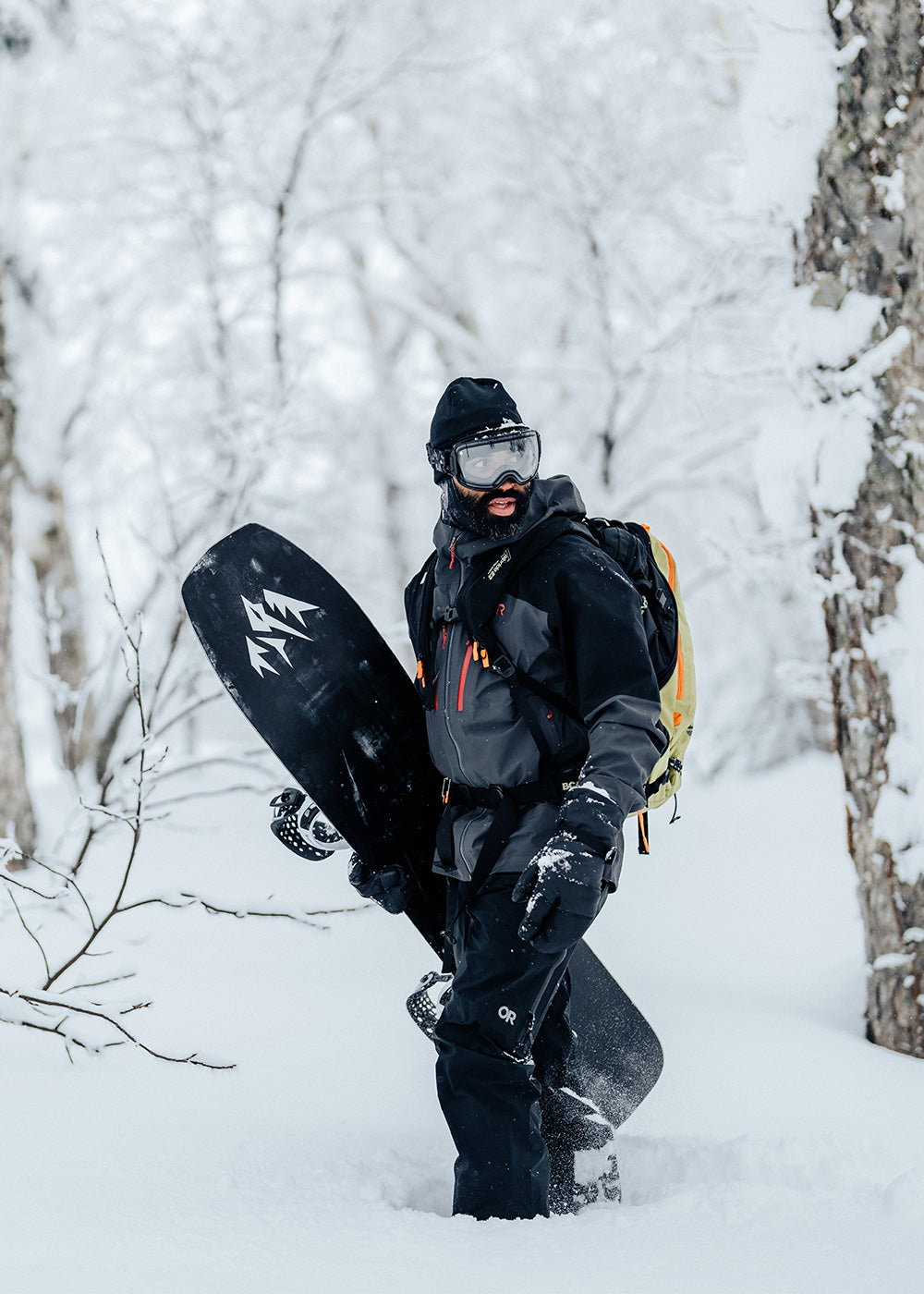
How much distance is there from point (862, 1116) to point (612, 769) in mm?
1366

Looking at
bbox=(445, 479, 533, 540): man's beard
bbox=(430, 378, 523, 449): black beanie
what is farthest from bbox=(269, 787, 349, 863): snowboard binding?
bbox=(430, 378, 523, 449): black beanie

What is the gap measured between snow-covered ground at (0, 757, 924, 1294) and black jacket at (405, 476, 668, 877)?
0.73 meters

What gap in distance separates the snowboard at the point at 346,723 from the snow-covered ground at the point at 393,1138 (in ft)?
0.96

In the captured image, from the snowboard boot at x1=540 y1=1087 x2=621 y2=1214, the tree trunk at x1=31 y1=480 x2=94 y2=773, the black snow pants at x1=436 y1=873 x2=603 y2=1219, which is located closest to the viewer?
the black snow pants at x1=436 y1=873 x2=603 y2=1219

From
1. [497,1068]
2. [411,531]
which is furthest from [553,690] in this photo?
[411,531]

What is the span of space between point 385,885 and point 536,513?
97cm

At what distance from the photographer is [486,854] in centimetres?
224

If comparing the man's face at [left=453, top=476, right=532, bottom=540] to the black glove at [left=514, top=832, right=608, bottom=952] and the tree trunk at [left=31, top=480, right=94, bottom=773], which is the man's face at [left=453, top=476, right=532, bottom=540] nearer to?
the black glove at [left=514, top=832, right=608, bottom=952]

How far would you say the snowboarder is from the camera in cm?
208

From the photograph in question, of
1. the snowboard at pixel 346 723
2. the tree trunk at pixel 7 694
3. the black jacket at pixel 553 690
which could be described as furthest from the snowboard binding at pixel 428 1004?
the tree trunk at pixel 7 694

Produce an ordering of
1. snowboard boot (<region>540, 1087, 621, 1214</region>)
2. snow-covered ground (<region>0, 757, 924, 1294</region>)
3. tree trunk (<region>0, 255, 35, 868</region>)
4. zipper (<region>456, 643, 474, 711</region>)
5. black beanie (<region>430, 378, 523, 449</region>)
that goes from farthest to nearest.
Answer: tree trunk (<region>0, 255, 35, 868</region>), snowboard boot (<region>540, 1087, 621, 1214</region>), black beanie (<region>430, 378, 523, 449</region>), zipper (<region>456, 643, 474, 711</region>), snow-covered ground (<region>0, 757, 924, 1294</region>)

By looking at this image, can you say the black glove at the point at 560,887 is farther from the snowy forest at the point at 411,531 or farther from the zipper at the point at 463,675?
the snowy forest at the point at 411,531

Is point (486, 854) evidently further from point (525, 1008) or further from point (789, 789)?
point (789, 789)

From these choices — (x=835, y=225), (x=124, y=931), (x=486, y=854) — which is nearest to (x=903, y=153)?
(x=835, y=225)
